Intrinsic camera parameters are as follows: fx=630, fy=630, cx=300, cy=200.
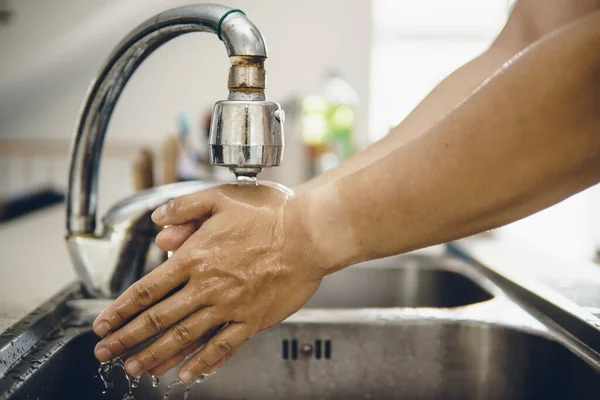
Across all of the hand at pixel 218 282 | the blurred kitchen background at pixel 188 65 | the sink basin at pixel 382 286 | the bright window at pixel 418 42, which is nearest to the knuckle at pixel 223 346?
the hand at pixel 218 282

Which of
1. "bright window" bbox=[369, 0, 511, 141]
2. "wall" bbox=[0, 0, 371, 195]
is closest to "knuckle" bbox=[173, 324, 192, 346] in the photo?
"wall" bbox=[0, 0, 371, 195]

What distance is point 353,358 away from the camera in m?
0.78

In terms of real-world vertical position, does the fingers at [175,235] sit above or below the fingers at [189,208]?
below

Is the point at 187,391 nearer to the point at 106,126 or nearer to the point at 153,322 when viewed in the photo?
the point at 153,322

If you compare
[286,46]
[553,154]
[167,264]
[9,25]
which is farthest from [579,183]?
[9,25]

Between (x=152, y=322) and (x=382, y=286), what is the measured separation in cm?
70

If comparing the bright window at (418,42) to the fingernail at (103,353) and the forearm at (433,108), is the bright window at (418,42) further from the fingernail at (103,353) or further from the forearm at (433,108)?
the fingernail at (103,353)

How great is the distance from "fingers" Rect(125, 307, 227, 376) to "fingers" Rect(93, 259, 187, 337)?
0.11 feet

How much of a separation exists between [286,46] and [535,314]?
347cm

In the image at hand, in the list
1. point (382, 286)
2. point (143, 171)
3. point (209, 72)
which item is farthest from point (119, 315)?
point (209, 72)

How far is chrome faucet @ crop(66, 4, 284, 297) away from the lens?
60cm

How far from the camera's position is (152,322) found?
1.90ft

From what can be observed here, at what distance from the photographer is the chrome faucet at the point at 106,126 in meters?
0.60

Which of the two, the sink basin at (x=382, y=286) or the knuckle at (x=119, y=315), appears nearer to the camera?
the knuckle at (x=119, y=315)
